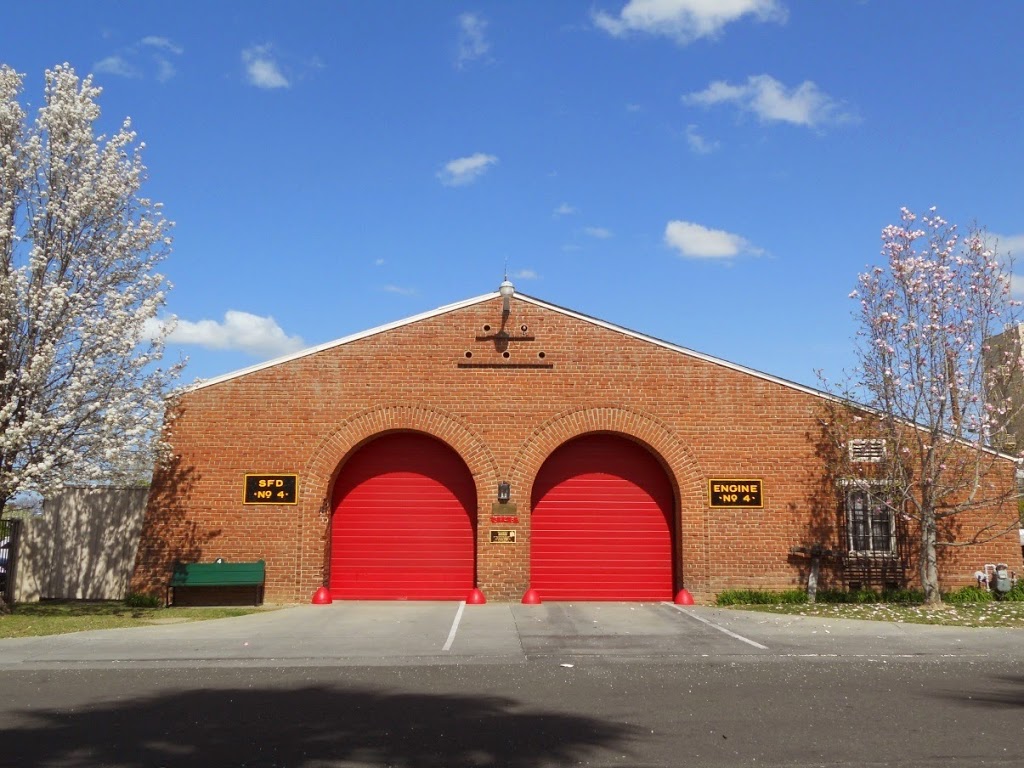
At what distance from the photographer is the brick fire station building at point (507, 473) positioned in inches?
656

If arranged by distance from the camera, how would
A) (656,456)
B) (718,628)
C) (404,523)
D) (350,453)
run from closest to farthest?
1. (718,628)
2. (350,453)
3. (656,456)
4. (404,523)

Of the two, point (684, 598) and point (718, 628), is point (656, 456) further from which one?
point (718, 628)

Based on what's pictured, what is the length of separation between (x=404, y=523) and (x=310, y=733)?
10234mm

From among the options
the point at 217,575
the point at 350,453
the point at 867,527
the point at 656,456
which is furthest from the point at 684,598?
the point at 217,575

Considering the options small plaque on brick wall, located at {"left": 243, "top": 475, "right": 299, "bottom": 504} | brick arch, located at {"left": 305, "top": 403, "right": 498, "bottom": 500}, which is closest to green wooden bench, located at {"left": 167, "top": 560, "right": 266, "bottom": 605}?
small plaque on brick wall, located at {"left": 243, "top": 475, "right": 299, "bottom": 504}

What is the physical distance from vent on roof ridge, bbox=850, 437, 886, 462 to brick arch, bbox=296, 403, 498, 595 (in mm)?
6458

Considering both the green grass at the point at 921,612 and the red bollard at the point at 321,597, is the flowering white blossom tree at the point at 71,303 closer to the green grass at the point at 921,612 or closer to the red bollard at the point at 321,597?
the red bollard at the point at 321,597

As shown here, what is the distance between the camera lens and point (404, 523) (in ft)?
56.7

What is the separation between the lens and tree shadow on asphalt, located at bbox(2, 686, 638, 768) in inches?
249

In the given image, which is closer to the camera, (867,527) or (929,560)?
(929,560)

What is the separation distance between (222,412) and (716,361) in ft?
29.9

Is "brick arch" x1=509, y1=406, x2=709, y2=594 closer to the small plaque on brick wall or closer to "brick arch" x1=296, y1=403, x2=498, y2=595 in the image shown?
"brick arch" x1=296, y1=403, x2=498, y2=595

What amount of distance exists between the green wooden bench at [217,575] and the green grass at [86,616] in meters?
0.44

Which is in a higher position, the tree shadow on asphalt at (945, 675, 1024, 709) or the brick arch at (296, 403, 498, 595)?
the brick arch at (296, 403, 498, 595)
